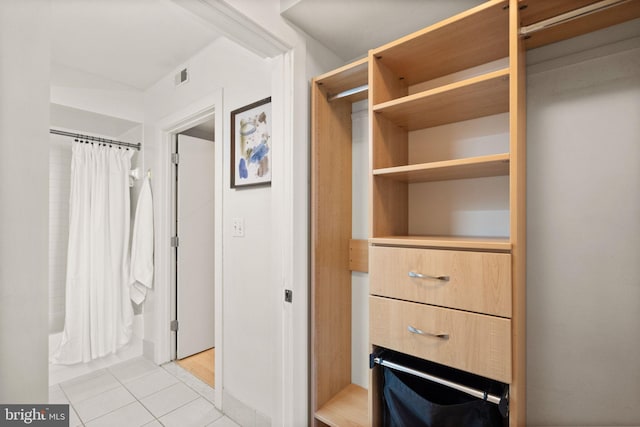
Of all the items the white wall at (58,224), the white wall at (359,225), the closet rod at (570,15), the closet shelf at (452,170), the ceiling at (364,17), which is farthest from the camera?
the white wall at (58,224)

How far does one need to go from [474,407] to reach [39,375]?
1.28m

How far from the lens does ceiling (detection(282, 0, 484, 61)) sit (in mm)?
1324

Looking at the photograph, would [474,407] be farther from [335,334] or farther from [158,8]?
[158,8]

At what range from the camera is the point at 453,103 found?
4.05 ft

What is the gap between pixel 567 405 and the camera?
1.19 metres

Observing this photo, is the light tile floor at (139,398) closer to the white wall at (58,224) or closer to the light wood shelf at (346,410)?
the white wall at (58,224)

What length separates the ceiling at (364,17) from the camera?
1.32 meters

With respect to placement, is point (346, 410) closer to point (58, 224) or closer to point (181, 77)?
point (181, 77)

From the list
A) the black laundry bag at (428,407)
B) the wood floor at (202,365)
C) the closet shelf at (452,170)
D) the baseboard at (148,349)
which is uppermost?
the closet shelf at (452,170)

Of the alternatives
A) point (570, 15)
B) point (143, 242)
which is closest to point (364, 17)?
point (570, 15)

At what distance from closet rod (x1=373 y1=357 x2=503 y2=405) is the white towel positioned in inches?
87.6

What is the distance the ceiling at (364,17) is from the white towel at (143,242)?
2020 millimetres

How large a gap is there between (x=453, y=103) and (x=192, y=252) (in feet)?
7.91

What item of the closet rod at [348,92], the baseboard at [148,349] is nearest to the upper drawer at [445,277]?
the closet rod at [348,92]
